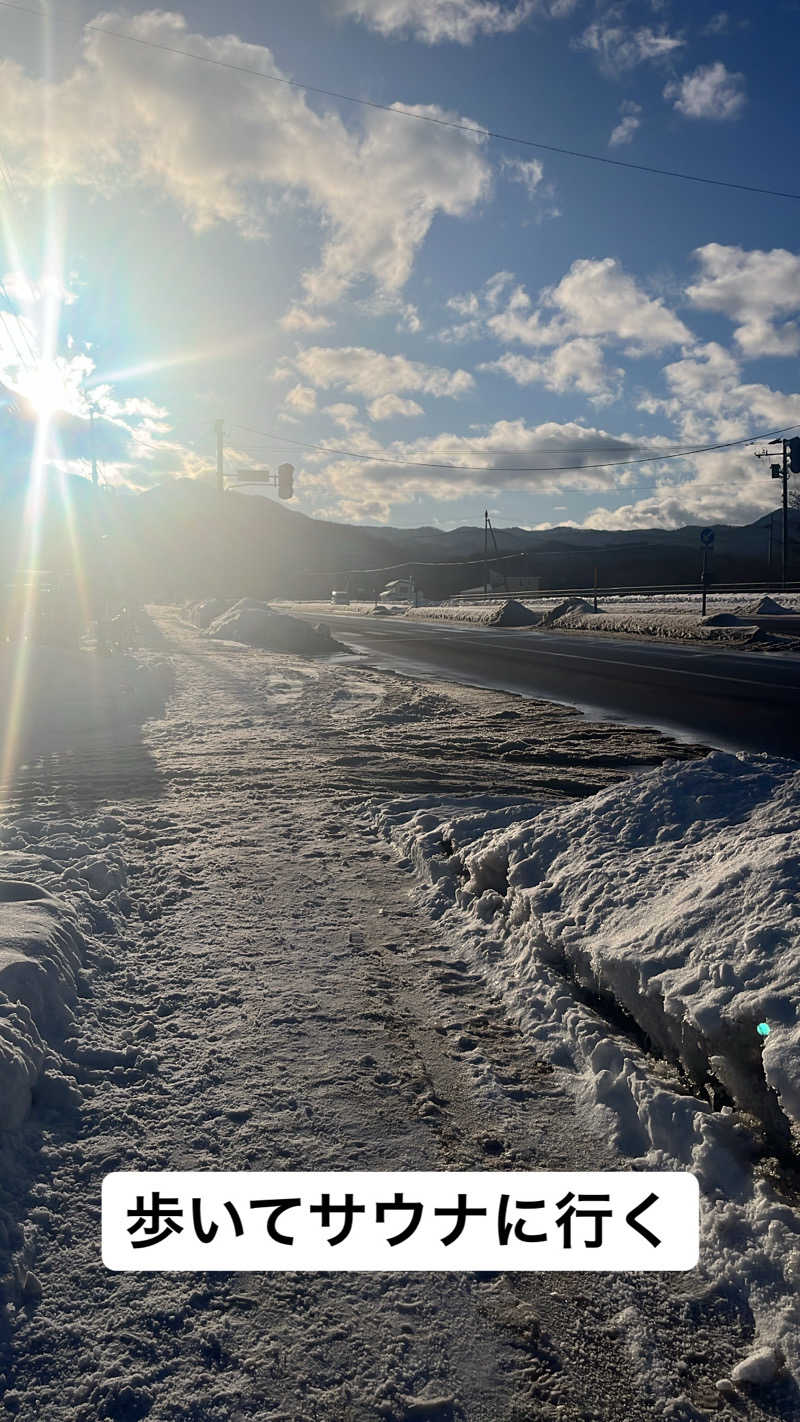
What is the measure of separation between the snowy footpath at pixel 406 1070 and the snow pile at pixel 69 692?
13.9ft

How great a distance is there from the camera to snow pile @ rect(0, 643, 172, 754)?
10.5m

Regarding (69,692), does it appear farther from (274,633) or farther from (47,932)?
(274,633)

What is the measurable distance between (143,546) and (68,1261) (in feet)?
470

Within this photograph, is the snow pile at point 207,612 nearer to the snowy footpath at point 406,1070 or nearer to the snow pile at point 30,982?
the snowy footpath at point 406,1070

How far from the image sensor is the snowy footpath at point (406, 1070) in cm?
192

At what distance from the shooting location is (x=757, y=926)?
9.92ft

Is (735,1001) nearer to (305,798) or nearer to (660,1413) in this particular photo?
(660,1413)

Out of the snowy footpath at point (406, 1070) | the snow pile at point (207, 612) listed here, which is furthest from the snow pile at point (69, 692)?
the snow pile at point (207, 612)

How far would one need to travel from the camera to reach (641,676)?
1653 cm

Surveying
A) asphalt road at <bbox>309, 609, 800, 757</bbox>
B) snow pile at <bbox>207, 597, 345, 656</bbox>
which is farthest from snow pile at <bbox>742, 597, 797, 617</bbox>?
snow pile at <bbox>207, 597, 345, 656</bbox>

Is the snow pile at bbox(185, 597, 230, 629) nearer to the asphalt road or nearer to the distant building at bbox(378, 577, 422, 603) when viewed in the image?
the asphalt road

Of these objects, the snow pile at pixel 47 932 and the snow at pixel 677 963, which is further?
the snow pile at pixel 47 932

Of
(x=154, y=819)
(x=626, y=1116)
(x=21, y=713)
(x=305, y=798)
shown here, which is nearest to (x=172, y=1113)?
(x=626, y=1116)

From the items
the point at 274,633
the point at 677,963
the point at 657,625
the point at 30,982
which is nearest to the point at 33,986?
the point at 30,982
